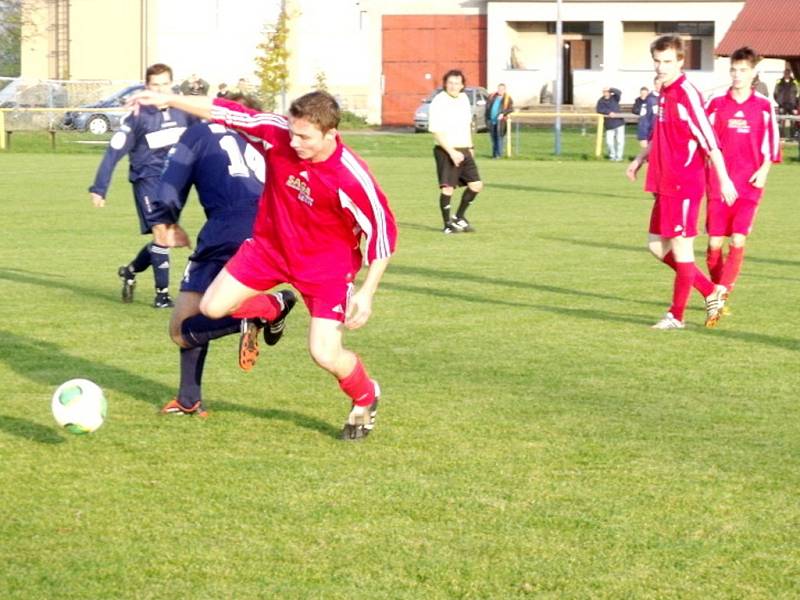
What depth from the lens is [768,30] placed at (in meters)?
45.3

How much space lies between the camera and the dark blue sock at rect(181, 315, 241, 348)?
726cm

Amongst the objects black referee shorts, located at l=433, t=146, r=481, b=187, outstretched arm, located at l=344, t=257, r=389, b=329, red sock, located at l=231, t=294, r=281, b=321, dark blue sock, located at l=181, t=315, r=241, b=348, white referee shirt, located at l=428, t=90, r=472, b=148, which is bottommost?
dark blue sock, located at l=181, t=315, r=241, b=348

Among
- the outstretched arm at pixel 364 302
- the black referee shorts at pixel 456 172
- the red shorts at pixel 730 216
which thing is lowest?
the outstretched arm at pixel 364 302

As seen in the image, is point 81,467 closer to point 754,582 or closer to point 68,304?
point 754,582

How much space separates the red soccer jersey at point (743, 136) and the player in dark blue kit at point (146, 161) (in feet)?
13.4

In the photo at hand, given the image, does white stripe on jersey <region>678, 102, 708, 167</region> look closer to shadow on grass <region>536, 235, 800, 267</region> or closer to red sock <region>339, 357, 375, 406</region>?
red sock <region>339, 357, 375, 406</region>

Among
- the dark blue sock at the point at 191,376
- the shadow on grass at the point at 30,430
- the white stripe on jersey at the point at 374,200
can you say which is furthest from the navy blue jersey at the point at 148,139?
the white stripe on jersey at the point at 374,200

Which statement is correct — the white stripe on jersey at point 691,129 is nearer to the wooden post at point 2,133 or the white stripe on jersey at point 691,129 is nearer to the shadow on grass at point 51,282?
the shadow on grass at point 51,282

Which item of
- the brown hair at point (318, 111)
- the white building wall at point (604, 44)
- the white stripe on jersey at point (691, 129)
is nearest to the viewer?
the brown hair at point (318, 111)

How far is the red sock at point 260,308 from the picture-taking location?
7203 millimetres

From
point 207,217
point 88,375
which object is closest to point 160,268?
point 88,375

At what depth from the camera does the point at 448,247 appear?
16125 mm

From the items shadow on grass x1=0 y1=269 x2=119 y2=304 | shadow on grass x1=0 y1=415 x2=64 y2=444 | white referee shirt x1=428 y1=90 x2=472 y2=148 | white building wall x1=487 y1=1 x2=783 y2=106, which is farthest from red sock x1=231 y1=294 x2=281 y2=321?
white building wall x1=487 y1=1 x2=783 y2=106

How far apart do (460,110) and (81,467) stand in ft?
39.0
